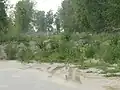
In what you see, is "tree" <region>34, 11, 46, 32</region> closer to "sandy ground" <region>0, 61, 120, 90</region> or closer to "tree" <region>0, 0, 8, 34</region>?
"tree" <region>0, 0, 8, 34</region>

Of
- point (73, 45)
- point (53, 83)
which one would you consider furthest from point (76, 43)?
point (53, 83)

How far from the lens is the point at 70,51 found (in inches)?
705

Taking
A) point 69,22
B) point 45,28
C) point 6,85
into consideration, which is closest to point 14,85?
point 6,85

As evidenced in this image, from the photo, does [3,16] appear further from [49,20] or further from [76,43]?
[49,20]

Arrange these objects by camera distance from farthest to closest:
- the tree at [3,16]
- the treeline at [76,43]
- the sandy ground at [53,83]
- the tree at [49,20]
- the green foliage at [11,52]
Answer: the tree at [49,20] < the tree at [3,16] < the green foliage at [11,52] < the treeline at [76,43] < the sandy ground at [53,83]

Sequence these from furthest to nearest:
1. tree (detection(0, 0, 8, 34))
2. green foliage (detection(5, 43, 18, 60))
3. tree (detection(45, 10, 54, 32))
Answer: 1. tree (detection(45, 10, 54, 32))
2. tree (detection(0, 0, 8, 34))
3. green foliage (detection(5, 43, 18, 60))

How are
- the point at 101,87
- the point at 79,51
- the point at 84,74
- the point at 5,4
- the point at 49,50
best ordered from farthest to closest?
1. the point at 5,4
2. the point at 49,50
3. the point at 79,51
4. the point at 84,74
5. the point at 101,87

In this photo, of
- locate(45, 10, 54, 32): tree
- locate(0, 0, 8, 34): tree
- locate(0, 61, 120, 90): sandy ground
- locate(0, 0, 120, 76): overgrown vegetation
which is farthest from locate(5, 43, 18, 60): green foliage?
locate(45, 10, 54, 32): tree

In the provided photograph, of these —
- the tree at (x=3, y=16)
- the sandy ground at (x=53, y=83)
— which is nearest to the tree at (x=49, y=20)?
the tree at (x=3, y=16)

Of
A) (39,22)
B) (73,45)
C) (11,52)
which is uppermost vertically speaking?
(39,22)

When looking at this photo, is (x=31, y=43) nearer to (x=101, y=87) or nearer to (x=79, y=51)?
(x=79, y=51)

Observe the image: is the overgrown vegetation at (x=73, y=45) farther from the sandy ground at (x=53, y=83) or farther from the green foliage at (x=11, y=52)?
the sandy ground at (x=53, y=83)

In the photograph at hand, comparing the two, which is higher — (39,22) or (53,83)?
(39,22)

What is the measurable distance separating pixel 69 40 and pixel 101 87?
35.6 ft
